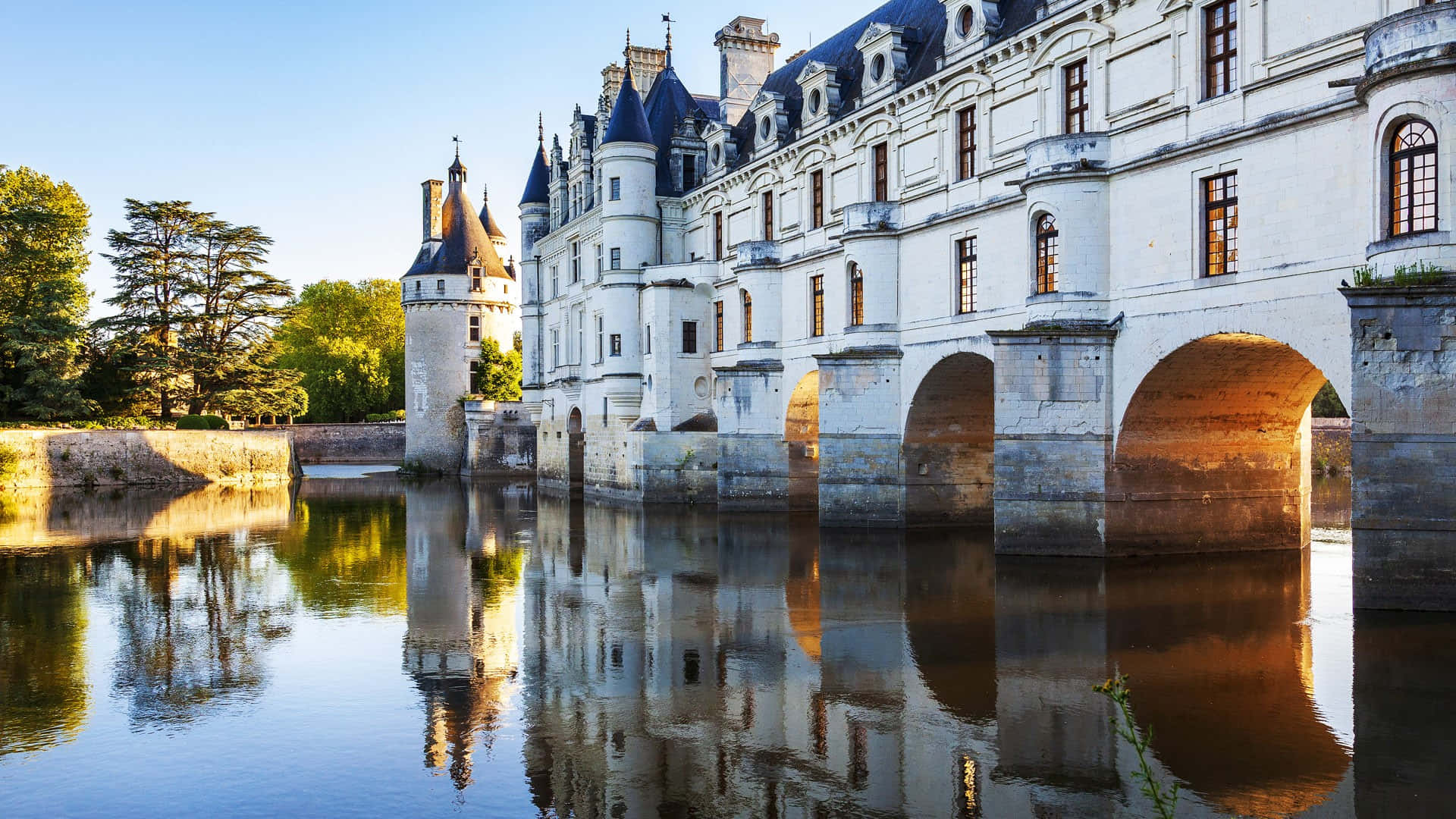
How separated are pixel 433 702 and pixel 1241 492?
15.7 metres

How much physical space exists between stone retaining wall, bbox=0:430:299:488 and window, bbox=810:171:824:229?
32.6m

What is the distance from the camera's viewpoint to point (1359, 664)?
12.7 meters

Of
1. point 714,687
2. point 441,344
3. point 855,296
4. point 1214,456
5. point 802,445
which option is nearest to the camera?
point 714,687

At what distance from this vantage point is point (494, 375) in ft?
203

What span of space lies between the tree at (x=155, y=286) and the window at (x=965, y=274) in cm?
4005

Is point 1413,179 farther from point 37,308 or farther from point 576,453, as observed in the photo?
point 37,308

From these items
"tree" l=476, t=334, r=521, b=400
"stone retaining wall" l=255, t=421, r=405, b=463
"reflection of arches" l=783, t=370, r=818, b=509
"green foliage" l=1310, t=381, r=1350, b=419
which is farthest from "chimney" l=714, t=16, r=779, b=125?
"stone retaining wall" l=255, t=421, r=405, b=463

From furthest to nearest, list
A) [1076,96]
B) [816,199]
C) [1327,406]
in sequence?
[1327,406] → [816,199] → [1076,96]

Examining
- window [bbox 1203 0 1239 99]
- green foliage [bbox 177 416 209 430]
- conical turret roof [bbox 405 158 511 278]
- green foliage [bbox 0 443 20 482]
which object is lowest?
green foliage [bbox 0 443 20 482]

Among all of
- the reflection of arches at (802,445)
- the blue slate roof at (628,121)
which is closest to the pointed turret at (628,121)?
the blue slate roof at (628,121)

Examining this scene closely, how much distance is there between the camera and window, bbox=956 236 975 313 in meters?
25.1

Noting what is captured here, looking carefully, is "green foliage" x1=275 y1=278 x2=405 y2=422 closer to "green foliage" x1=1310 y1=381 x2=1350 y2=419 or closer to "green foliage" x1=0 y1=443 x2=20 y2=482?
"green foliage" x1=0 y1=443 x2=20 y2=482

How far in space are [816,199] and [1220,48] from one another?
14228mm

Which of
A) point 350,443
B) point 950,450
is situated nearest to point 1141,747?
point 950,450
